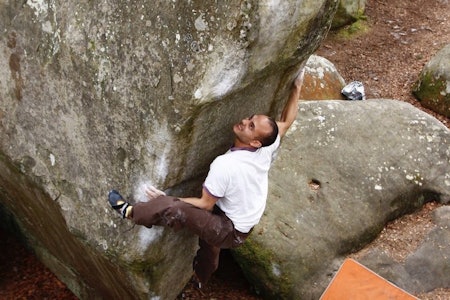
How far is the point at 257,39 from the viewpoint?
3.43 meters

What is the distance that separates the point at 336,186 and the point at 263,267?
1.32 metres

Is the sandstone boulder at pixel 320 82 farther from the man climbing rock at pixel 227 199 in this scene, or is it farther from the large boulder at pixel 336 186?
the man climbing rock at pixel 227 199

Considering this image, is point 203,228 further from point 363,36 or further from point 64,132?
point 363,36

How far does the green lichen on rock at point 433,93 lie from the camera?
1002 centimetres

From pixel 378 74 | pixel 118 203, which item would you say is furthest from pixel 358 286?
pixel 378 74

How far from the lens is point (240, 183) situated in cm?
405

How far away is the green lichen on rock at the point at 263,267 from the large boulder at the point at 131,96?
1002mm

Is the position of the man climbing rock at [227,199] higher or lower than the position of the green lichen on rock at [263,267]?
higher

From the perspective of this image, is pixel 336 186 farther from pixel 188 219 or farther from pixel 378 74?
pixel 378 74

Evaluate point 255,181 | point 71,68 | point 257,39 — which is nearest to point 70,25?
point 71,68

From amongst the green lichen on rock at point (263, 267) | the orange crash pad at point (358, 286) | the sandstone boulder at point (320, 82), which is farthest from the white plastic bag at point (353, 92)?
the orange crash pad at point (358, 286)

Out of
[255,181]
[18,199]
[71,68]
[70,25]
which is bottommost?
[18,199]

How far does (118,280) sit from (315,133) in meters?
3.09

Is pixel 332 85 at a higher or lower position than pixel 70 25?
lower
